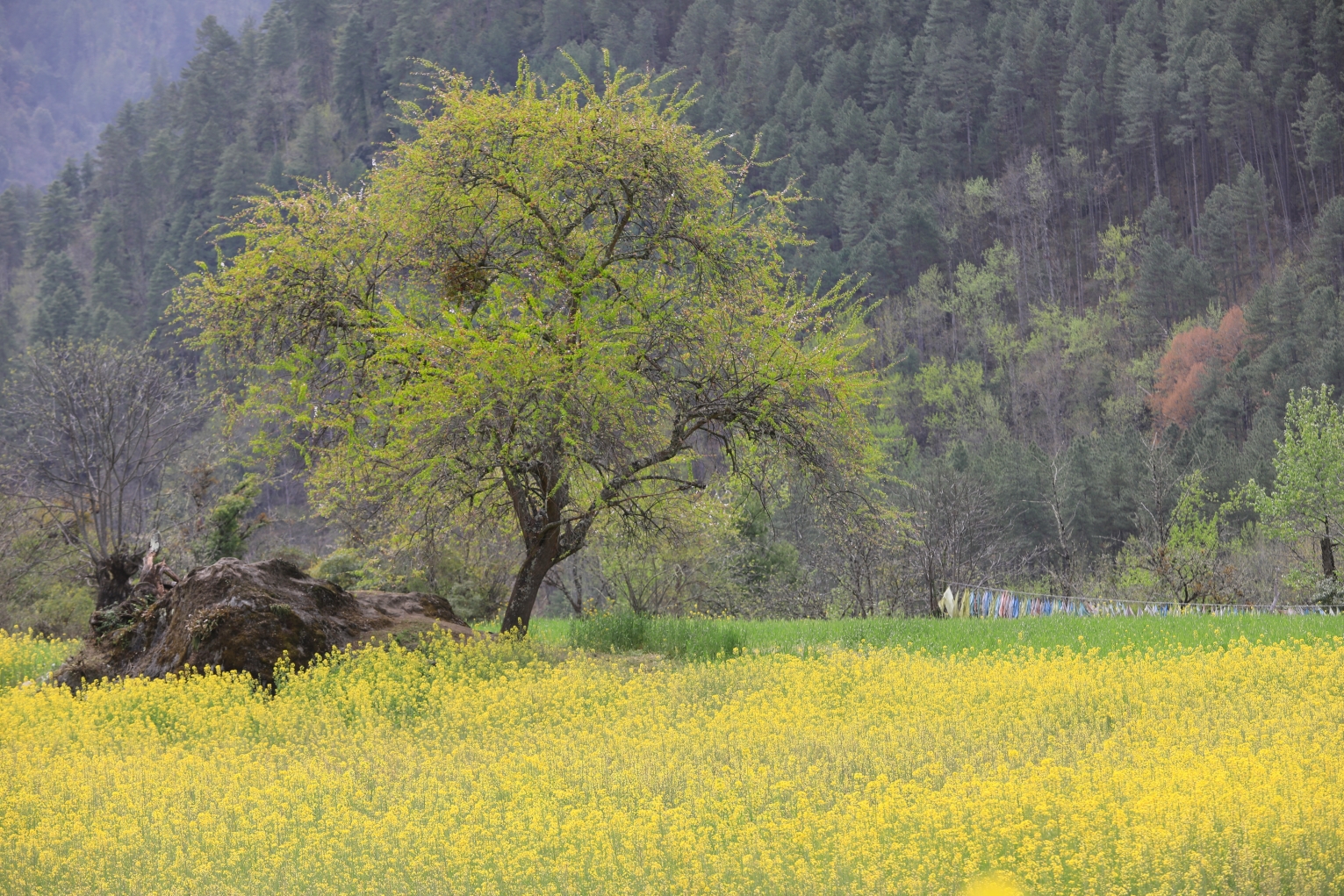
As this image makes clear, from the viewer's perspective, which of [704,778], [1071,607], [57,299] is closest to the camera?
[704,778]

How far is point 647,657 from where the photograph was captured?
15.7 metres

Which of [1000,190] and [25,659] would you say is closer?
[25,659]

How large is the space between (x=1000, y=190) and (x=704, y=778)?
9658cm

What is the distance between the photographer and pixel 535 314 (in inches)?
554

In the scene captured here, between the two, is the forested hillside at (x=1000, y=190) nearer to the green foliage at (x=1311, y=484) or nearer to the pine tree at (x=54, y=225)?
the pine tree at (x=54, y=225)

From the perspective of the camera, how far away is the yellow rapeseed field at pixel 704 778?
659 centimetres

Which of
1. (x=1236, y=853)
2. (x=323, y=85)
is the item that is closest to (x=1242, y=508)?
(x=1236, y=853)

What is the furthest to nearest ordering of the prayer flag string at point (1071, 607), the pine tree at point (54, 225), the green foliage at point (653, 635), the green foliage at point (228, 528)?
the pine tree at point (54, 225)
the green foliage at point (228, 528)
the prayer flag string at point (1071, 607)
the green foliage at point (653, 635)

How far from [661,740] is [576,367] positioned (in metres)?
5.05

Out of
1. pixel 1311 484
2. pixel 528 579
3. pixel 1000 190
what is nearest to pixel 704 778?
pixel 528 579

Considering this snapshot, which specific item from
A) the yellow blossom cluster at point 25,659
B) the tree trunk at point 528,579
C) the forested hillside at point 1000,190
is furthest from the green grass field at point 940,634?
the forested hillside at point 1000,190

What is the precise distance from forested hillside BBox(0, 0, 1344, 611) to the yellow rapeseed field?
143 ft

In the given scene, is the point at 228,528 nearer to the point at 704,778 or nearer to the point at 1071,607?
the point at 1071,607

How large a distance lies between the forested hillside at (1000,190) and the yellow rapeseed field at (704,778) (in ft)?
143
